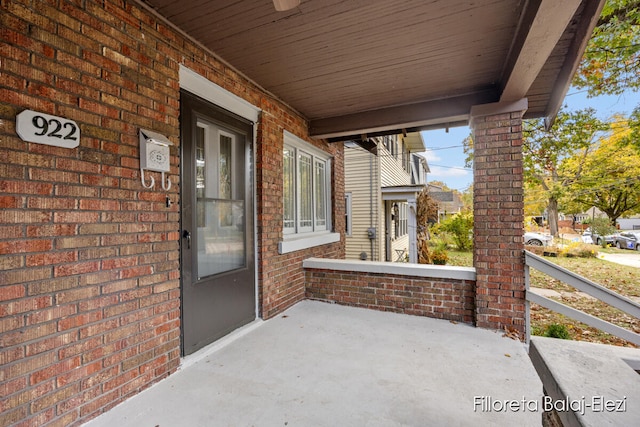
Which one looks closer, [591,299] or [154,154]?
[154,154]

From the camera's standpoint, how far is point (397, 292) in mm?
3715

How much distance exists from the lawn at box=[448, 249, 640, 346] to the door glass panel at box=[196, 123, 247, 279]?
13.0 feet

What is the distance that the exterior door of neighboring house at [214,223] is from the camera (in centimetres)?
251

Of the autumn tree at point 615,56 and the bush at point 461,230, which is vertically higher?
the autumn tree at point 615,56

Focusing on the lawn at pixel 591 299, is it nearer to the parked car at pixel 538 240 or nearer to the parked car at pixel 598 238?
the parked car at pixel 538 240

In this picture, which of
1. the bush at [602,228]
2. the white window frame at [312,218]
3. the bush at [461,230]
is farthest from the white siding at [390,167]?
the bush at [602,228]

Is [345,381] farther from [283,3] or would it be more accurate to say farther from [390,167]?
[390,167]

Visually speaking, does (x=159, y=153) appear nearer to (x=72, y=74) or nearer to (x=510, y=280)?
(x=72, y=74)

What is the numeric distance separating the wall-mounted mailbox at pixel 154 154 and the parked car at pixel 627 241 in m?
20.5

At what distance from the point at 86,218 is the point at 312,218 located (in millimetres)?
3405

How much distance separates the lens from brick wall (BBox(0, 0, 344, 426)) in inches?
58.3

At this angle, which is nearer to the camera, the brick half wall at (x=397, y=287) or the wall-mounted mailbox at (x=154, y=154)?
the wall-mounted mailbox at (x=154, y=154)

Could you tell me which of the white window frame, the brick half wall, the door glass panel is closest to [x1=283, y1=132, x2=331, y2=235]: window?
the white window frame

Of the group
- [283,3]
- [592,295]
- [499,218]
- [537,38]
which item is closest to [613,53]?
[499,218]
